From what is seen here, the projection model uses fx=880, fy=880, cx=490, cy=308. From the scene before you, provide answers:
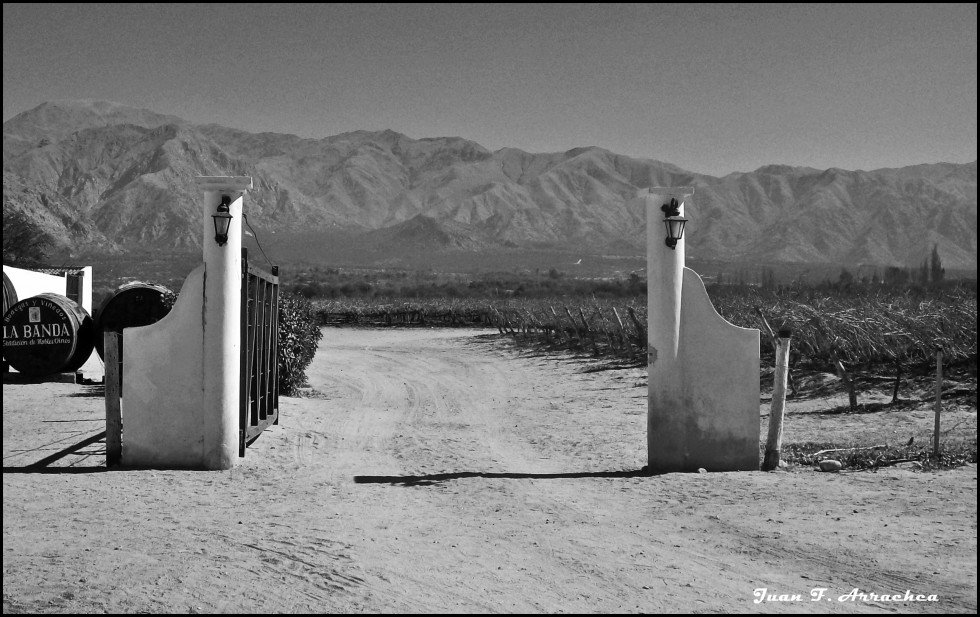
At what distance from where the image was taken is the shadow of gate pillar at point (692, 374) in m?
8.57

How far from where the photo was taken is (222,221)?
324 inches

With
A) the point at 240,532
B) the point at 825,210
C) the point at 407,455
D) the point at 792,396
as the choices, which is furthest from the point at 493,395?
the point at 825,210

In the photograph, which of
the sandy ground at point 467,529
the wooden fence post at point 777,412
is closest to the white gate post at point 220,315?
the sandy ground at point 467,529

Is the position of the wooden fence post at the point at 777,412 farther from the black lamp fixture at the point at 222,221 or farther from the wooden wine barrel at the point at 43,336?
the wooden wine barrel at the point at 43,336

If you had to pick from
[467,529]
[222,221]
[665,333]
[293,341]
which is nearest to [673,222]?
[665,333]

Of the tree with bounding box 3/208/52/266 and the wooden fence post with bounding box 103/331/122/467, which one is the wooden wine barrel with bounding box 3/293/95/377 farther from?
the tree with bounding box 3/208/52/266

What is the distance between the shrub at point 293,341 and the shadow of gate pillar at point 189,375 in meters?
5.22

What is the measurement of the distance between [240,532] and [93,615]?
5.68 ft

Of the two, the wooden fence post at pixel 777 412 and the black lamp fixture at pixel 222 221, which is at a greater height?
the black lamp fixture at pixel 222 221

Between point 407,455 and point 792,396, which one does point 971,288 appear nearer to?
point 792,396

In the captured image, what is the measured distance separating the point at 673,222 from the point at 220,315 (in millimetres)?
4439

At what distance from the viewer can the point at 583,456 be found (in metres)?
9.95

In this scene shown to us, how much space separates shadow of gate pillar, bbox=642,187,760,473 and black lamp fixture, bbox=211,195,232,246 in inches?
159

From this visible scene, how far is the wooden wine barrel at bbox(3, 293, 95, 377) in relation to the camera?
1397 cm
